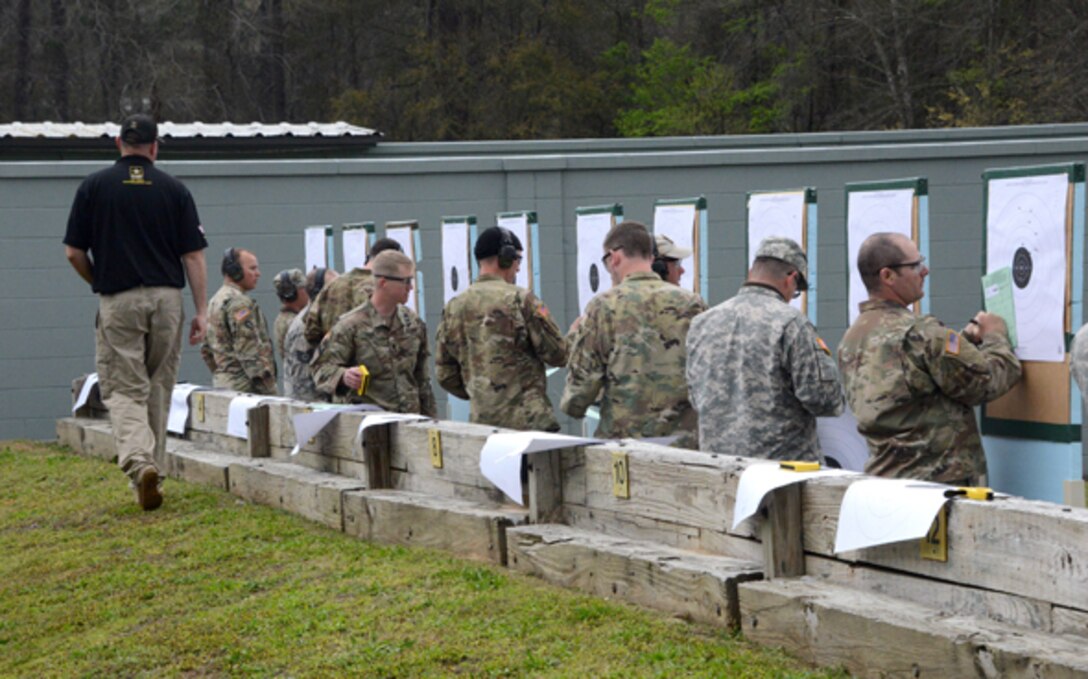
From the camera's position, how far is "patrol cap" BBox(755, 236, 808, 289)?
19.7 ft

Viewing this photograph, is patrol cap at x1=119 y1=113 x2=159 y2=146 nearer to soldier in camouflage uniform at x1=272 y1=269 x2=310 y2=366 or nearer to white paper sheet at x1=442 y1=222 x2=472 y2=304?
soldier in camouflage uniform at x1=272 y1=269 x2=310 y2=366

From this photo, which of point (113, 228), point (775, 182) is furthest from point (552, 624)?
point (775, 182)

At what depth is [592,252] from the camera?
10.5 metres

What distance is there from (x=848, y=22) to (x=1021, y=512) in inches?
1085

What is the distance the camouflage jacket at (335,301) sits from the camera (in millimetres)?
9570

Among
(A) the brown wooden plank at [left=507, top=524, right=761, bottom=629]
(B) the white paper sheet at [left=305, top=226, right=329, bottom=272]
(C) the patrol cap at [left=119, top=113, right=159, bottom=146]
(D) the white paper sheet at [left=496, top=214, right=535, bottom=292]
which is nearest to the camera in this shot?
(A) the brown wooden plank at [left=507, top=524, right=761, bottom=629]

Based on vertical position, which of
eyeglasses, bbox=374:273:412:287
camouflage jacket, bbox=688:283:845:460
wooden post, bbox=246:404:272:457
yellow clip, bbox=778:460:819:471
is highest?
eyeglasses, bbox=374:273:412:287

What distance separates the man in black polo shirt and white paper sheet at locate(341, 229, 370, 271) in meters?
4.84

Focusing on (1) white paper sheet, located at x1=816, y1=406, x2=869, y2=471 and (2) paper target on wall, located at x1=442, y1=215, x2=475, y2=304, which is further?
(2) paper target on wall, located at x1=442, y1=215, x2=475, y2=304

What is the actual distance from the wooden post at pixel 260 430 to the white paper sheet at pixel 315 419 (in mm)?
912

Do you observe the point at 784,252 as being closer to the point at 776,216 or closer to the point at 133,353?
the point at 776,216

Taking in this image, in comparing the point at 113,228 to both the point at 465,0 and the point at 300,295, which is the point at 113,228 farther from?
the point at 465,0

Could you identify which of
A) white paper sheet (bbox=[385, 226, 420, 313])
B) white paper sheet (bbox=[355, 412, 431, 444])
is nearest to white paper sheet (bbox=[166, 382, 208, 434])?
white paper sheet (bbox=[385, 226, 420, 313])

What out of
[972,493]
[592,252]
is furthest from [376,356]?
[972,493]
